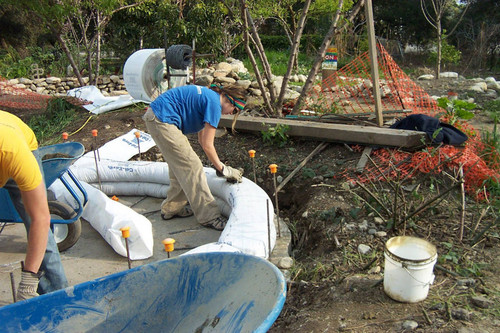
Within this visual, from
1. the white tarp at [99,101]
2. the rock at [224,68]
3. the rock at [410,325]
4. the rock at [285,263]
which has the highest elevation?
the rock at [224,68]

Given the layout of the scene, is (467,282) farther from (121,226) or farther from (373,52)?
(373,52)

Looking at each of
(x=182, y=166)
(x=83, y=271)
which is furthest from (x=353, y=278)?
(x=83, y=271)

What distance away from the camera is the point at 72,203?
3.94 meters

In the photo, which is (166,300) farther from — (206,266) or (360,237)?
(360,237)

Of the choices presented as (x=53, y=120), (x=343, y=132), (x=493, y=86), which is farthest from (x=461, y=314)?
(x=493, y=86)

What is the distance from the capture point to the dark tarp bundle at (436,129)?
4086 millimetres

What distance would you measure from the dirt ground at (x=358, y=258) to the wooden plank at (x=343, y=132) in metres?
0.15

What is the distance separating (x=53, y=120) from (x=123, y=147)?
2446mm

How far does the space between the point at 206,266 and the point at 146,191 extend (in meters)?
2.66

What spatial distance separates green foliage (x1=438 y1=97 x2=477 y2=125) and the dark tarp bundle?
410 millimetres

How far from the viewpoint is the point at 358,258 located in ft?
9.61

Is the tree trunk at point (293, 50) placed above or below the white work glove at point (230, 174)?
above

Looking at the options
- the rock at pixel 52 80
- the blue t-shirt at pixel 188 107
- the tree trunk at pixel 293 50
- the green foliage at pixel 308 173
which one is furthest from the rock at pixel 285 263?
the rock at pixel 52 80

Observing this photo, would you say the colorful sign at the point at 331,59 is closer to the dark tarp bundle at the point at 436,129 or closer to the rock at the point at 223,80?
the rock at the point at 223,80
